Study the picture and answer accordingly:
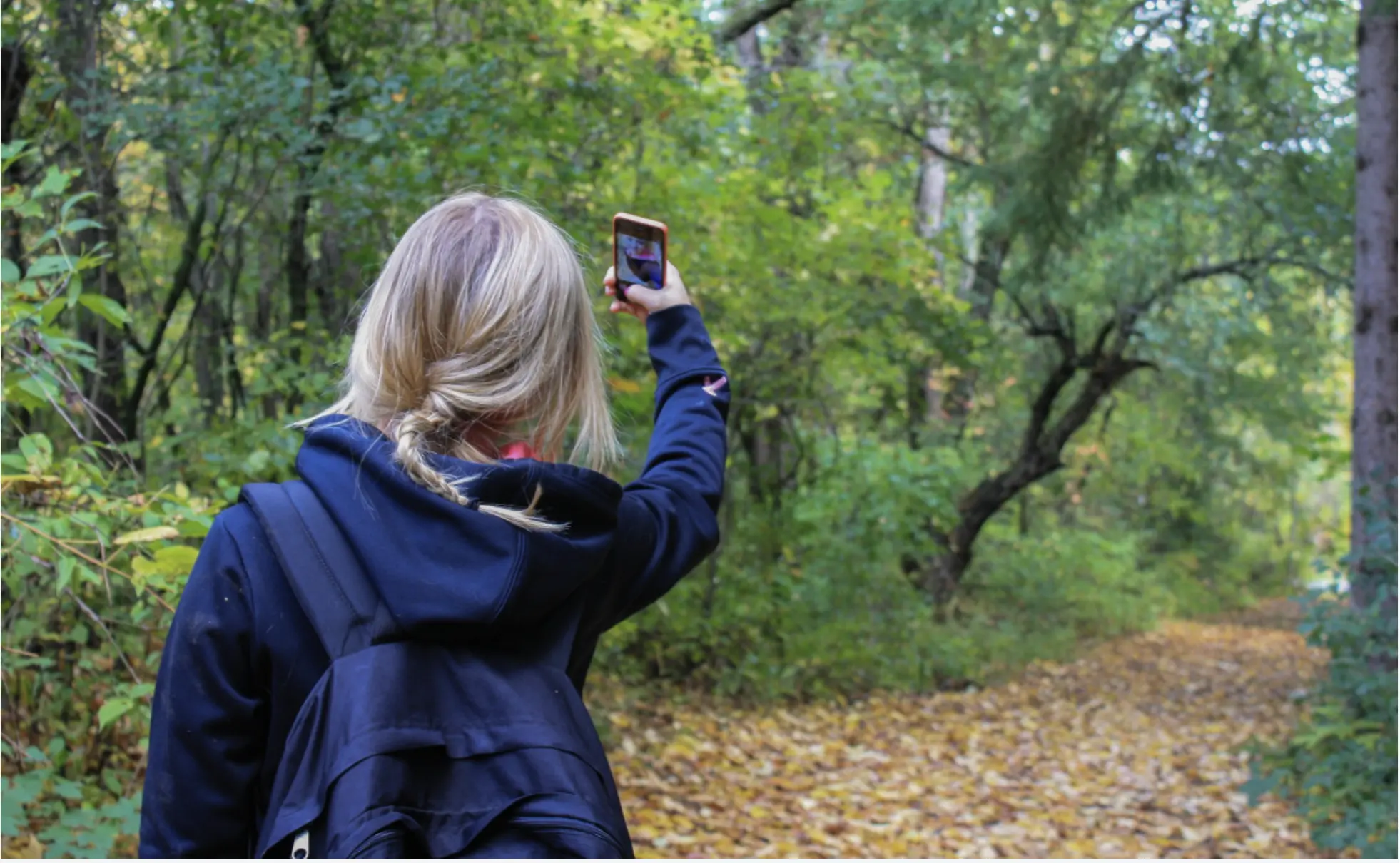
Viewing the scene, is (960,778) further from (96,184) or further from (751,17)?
(751,17)

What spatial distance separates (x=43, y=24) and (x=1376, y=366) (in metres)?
8.02

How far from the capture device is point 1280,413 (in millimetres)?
13703

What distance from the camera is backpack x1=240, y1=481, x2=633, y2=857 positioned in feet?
4.17

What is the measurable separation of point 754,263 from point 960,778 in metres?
3.60

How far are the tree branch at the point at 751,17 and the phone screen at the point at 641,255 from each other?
943 cm

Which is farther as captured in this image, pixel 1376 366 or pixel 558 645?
pixel 1376 366

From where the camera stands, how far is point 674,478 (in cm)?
178

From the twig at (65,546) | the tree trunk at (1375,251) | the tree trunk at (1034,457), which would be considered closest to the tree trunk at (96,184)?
the twig at (65,546)

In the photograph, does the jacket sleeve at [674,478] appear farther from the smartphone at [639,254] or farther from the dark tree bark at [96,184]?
the dark tree bark at [96,184]

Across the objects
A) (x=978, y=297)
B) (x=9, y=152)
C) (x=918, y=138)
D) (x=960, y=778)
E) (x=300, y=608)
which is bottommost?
(x=960, y=778)

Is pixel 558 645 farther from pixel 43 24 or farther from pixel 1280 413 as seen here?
pixel 1280 413

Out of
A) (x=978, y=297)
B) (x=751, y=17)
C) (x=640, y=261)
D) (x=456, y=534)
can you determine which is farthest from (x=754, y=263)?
(x=978, y=297)

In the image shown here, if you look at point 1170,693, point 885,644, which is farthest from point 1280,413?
point 885,644

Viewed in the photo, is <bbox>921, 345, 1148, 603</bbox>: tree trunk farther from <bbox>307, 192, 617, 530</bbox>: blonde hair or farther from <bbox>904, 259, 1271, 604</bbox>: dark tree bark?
<bbox>307, 192, 617, 530</bbox>: blonde hair
